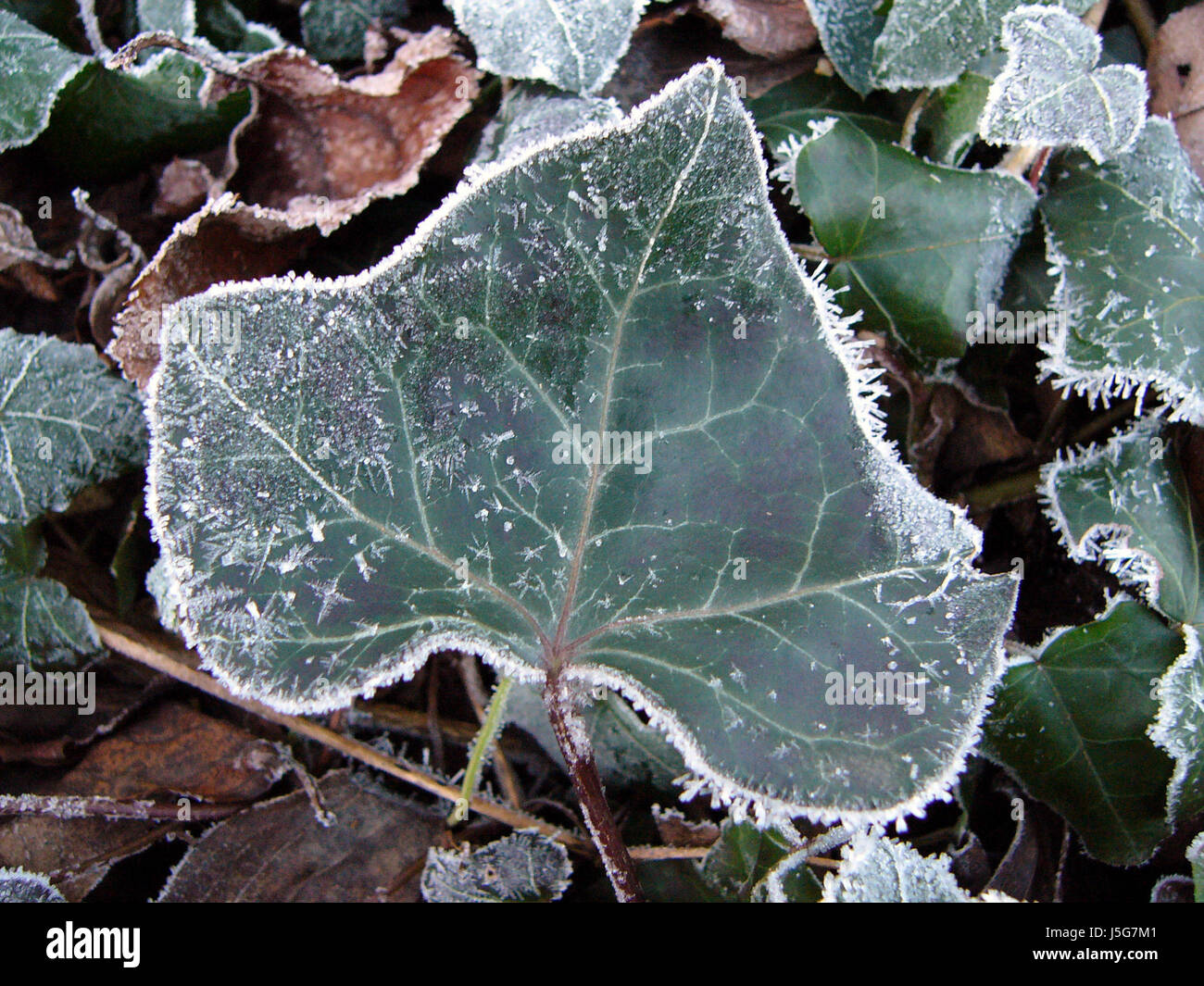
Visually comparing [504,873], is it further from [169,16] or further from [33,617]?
[169,16]

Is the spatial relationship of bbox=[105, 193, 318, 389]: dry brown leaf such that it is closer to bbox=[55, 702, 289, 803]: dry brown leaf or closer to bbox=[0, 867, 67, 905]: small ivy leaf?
bbox=[55, 702, 289, 803]: dry brown leaf

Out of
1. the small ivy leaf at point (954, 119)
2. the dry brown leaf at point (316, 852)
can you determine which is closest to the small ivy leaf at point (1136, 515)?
the small ivy leaf at point (954, 119)

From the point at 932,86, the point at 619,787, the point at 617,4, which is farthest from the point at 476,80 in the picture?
the point at 619,787

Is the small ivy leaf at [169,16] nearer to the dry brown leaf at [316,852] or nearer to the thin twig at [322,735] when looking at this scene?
the thin twig at [322,735]

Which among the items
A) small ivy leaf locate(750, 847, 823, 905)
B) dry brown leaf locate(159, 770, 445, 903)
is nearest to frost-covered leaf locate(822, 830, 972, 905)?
small ivy leaf locate(750, 847, 823, 905)

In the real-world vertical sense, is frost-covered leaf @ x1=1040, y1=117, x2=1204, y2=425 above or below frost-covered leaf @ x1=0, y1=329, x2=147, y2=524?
above
